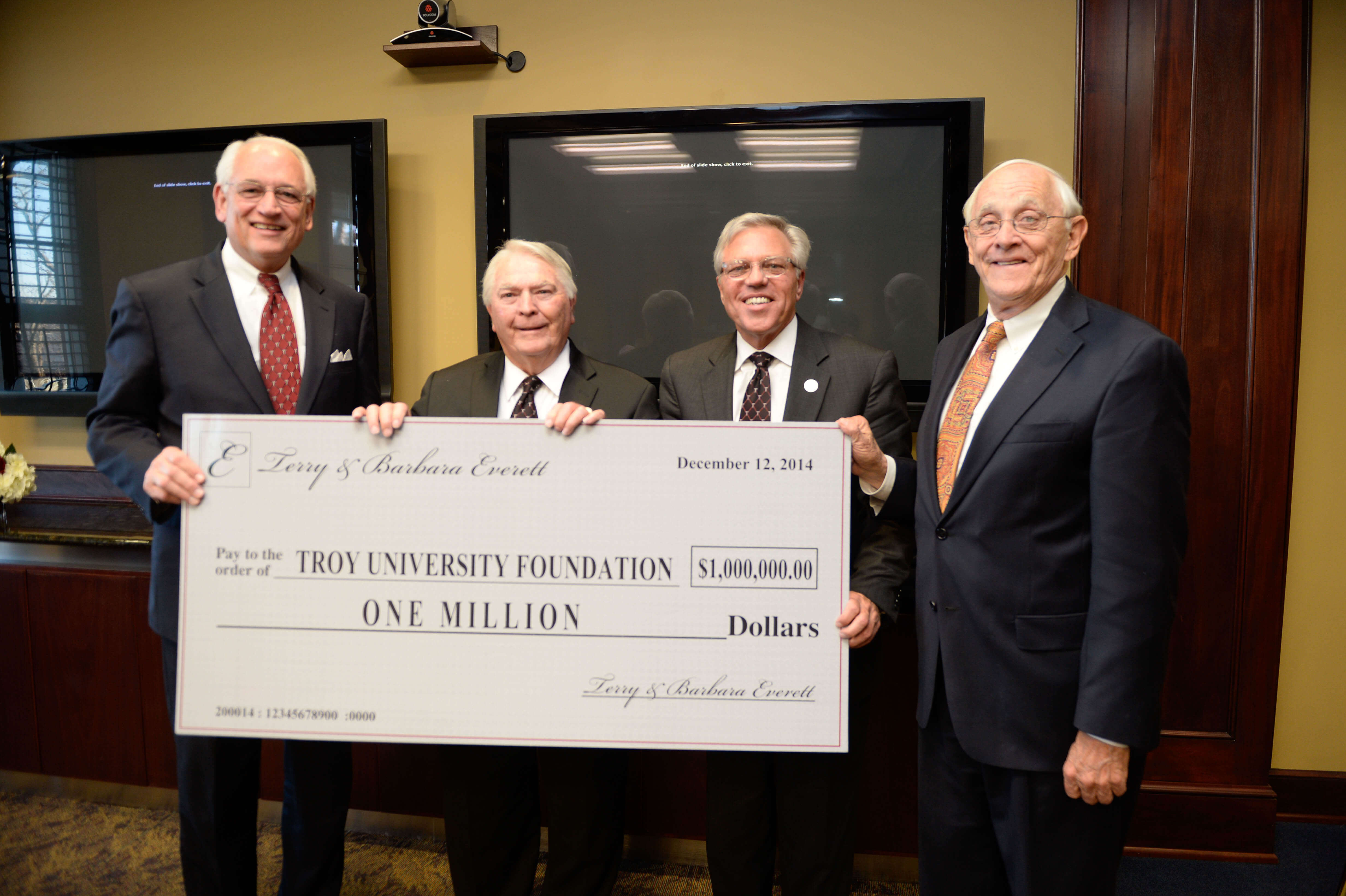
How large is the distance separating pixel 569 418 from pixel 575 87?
1.72 m

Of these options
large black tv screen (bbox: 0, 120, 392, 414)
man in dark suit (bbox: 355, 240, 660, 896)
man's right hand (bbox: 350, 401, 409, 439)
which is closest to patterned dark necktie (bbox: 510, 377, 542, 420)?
man in dark suit (bbox: 355, 240, 660, 896)

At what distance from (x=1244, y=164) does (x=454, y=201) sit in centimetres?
248

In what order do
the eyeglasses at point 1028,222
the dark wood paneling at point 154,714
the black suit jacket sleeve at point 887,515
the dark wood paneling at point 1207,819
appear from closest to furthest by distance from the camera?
the eyeglasses at point 1028,222 → the black suit jacket sleeve at point 887,515 → the dark wood paneling at point 1207,819 → the dark wood paneling at point 154,714

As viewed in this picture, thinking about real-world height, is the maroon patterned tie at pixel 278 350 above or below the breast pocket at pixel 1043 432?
above

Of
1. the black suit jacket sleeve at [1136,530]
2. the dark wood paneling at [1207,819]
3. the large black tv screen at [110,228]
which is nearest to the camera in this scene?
the black suit jacket sleeve at [1136,530]

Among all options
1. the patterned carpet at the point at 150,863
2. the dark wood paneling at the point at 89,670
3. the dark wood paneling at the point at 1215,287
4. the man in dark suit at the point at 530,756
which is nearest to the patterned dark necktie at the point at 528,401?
the man in dark suit at the point at 530,756

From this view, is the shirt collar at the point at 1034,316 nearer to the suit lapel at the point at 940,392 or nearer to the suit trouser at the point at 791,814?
the suit lapel at the point at 940,392

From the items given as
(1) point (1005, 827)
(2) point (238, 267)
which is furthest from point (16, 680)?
(1) point (1005, 827)

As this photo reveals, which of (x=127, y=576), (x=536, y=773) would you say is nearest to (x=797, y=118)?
(x=536, y=773)

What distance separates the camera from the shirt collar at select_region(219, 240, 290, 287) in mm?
1593

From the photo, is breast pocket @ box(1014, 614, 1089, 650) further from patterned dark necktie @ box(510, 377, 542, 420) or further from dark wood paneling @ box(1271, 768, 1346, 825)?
dark wood paneling @ box(1271, 768, 1346, 825)

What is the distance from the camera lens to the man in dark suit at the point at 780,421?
5.04 ft

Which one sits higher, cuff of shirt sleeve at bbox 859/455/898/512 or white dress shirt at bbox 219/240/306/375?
white dress shirt at bbox 219/240/306/375

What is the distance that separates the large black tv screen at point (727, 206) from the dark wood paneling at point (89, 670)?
1.44 m
